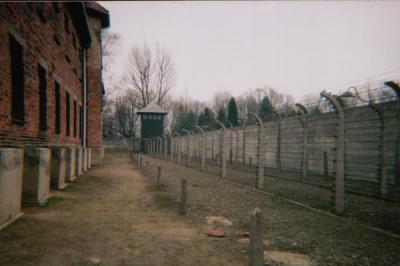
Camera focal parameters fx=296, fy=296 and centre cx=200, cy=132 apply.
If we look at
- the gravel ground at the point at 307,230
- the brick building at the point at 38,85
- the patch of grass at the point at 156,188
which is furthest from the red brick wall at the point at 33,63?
the gravel ground at the point at 307,230

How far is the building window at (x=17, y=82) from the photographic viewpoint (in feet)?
21.5

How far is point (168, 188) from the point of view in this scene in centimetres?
946

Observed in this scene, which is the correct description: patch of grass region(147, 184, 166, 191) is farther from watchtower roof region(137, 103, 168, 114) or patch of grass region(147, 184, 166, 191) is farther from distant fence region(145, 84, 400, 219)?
watchtower roof region(137, 103, 168, 114)

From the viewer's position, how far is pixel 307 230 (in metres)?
4.80

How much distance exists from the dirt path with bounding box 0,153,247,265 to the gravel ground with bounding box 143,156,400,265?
676 millimetres

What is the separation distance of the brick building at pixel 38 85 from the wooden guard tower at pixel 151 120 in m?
30.0

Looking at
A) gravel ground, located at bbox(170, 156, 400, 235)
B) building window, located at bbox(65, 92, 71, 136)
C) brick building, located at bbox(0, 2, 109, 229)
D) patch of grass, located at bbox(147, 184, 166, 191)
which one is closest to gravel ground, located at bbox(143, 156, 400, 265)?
gravel ground, located at bbox(170, 156, 400, 235)

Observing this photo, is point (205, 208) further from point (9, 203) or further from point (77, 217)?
point (9, 203)

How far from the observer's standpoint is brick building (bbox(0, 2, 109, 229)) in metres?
5.71

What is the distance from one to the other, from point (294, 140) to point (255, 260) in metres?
10.2

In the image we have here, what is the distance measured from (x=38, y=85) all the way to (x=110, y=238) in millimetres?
5582

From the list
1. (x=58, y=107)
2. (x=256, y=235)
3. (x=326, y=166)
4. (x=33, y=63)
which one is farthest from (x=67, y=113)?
(x=256, y=235)

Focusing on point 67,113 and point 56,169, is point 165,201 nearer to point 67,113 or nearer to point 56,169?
point 56,169

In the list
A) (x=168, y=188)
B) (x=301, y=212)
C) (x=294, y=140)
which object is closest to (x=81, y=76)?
(x=168, y=188)
